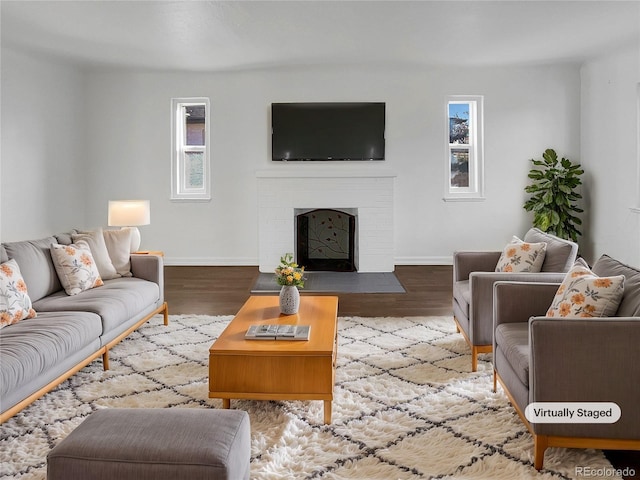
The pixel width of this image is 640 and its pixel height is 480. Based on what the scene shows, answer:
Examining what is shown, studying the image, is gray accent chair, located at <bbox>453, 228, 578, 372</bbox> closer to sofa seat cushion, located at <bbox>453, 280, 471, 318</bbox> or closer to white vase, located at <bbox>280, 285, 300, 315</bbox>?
sofa seat cushion, located at <bbox>453, 280, 471, 318</bbox>

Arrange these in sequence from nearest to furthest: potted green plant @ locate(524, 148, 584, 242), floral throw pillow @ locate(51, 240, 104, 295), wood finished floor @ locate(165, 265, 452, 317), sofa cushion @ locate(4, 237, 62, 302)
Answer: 1. sofa cushion @ locate(4, 237, 62, 302)
2. floral throw pillow @ locate(51, 240, 104, 295)
3. wood finished floor @ locate(165, 265, 452, 317)
4. potted green plant @ locate(524, 148, 584, 242)

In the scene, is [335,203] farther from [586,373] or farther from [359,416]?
[586,373]

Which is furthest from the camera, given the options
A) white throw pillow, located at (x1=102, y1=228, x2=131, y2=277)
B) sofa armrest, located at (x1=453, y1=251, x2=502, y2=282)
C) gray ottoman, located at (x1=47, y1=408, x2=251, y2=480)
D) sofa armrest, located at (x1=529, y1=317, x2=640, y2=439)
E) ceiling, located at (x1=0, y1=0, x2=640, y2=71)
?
ceiling, located at (x1=0, y1=0, x2=640, y2=71)

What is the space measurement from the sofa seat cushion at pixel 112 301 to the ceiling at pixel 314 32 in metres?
2.47

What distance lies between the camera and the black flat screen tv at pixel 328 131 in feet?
23.9

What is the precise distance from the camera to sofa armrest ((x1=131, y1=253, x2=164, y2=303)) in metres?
4.36

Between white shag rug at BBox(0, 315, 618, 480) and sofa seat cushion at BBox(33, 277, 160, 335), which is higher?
sofa seat cushion at BBox(33, 277, 160, 335)

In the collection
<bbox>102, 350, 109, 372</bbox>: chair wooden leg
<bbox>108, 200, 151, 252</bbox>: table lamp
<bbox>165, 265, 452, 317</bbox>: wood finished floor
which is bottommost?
<bbox>102, 350, 109, 372</bbox>: chair wooden leg

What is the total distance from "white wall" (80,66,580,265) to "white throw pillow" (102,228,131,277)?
3110mm

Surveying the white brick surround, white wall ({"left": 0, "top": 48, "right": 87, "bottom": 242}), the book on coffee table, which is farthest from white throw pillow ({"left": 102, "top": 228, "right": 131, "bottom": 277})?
the white brick surround

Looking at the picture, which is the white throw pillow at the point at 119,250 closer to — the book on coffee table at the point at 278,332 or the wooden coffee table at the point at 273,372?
the book on coffee table at the point at 278,332

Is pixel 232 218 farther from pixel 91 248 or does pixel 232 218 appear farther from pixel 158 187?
pixel 91 248

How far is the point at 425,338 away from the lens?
404cm

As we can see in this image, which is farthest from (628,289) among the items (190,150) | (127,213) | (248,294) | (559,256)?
(190,150)
